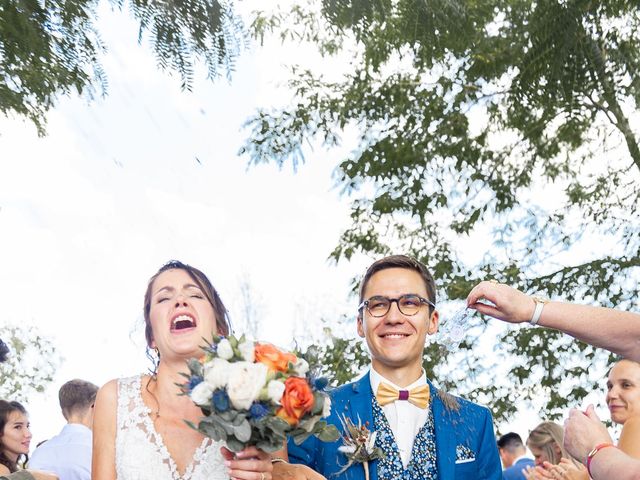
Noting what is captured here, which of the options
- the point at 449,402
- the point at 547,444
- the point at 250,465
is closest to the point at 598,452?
the point at 449,402

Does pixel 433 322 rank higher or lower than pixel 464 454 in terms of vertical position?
higher

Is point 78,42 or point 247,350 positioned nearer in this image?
point 247,350

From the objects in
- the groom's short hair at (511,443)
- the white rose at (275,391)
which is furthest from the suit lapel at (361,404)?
the groom's short hair at (511,443)

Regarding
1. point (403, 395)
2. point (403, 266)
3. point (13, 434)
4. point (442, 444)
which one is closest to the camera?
point (442, 444)

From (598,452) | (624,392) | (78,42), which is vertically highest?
(78,42)

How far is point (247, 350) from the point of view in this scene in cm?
327

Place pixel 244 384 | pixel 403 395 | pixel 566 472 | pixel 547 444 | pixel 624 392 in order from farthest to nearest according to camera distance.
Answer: pixel 547 444 → pixel 624 392 → pixel 566 472 → pixel 403 395 → pixel 244 384

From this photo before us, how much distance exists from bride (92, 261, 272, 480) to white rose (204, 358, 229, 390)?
19.0 inches

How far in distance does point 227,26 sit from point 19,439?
3.01m

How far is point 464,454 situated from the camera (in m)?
3.50

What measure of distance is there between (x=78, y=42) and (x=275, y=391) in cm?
229

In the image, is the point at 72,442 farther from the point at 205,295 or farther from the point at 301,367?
the point at 301,367

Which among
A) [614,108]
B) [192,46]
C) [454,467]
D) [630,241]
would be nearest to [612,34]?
[614,108]

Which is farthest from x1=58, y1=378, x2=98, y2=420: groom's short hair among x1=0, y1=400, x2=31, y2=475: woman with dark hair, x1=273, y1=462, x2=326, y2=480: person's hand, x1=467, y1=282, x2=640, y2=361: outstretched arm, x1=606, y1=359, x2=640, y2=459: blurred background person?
x1=467, y1=282, x2=640, y2=361: outstretched arm
